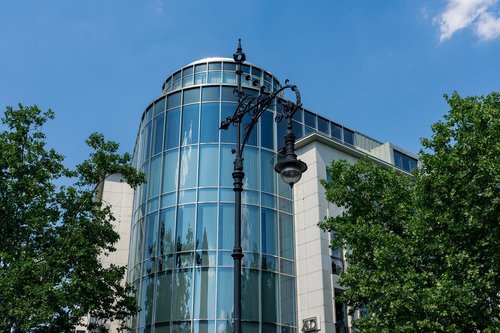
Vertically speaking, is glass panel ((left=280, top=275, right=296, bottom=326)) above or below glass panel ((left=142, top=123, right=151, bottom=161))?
below

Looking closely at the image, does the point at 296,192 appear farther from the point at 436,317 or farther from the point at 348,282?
the point at 436,317

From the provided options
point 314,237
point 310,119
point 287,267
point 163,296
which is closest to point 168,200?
point 163,296

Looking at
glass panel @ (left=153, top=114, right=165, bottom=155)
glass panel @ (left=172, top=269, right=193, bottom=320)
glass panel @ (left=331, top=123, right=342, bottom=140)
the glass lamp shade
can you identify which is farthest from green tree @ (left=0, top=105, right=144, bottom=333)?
glass panel @ (left=331, top=123, right=342, bottom=140)

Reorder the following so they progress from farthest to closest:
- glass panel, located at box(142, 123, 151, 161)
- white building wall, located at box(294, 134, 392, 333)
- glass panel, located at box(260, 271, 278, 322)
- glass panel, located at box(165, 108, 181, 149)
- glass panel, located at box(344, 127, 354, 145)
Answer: glass panel, located at box(344, 127, 354, 145)
glass panel, located at box(142, 123, 151, 161)
glass panel, located at box(165, 108, 181, 149)
white building wall, located at box(294, 134, 392, 333)
glass panel, located at box(260, 271, 278, 322)

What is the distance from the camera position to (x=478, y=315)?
58.2 ft

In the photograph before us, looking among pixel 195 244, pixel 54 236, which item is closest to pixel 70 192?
pixel 54 236

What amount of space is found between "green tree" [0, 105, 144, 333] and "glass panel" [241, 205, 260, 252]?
6213 millimetres

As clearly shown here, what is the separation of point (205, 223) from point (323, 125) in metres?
10.3

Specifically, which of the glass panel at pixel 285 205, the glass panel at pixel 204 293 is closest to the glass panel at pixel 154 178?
the glass panel at pixel 204 293

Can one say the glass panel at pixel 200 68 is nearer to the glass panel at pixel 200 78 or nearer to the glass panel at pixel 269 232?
the glass panel at pixel 200 78

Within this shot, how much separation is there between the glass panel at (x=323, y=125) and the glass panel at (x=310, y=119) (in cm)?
51

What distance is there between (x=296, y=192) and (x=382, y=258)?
9.90 metres

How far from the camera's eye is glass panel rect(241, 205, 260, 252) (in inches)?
1018

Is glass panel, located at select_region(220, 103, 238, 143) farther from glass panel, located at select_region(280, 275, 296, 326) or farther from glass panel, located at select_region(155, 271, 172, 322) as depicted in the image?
glass panel, located at select_region(280, 275, 296, 326)
